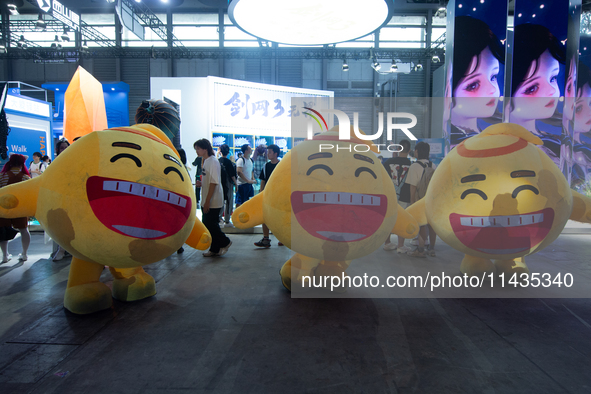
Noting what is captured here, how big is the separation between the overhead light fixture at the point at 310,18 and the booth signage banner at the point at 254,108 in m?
5.58

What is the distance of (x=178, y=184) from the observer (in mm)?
2287

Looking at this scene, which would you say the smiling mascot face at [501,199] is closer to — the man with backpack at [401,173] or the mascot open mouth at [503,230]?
the mascot open mouth at [503,230]

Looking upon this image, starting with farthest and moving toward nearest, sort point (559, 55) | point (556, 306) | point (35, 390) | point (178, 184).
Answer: point (559, 55) → point (556, 306) → point (178, 184) → point (35, 390)

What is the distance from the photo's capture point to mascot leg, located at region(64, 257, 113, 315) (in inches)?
95.0

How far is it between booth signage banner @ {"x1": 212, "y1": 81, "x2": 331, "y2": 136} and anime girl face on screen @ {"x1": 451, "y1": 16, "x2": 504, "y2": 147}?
4669mm

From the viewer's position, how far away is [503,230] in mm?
2299

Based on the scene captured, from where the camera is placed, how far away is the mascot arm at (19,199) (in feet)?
6.95

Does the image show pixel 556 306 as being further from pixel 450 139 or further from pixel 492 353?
pixel 450 139

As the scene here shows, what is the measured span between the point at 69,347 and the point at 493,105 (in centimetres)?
867

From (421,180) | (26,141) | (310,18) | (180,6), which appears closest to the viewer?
(310,18)

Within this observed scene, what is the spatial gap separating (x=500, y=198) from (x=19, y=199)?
3.20 metres

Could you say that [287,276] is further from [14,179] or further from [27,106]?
[27,106]

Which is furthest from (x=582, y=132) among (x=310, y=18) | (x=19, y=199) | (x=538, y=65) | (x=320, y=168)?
(x=19, y=199)

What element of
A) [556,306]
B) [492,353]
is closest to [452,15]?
[556,306]
